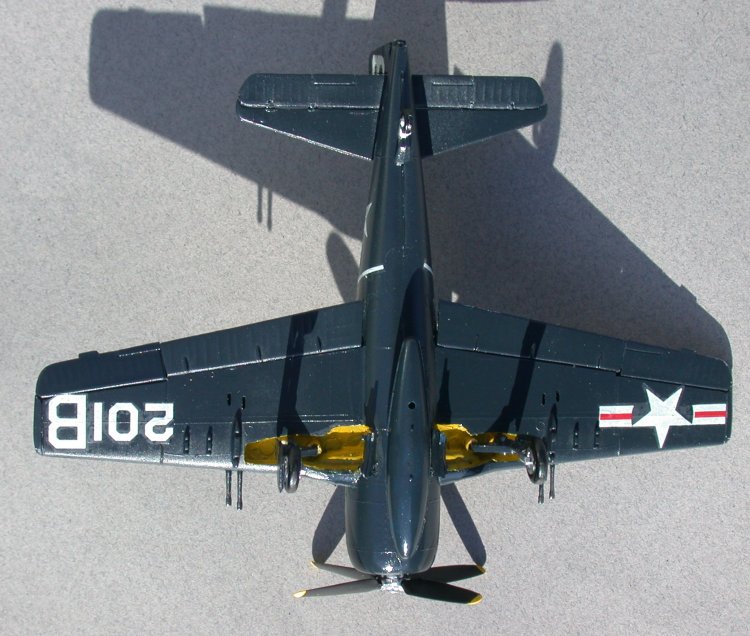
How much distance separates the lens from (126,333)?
625cm

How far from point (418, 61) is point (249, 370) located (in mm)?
3316

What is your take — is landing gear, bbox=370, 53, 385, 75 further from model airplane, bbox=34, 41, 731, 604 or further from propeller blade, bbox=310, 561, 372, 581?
propeller blade, bbox=310, 561, 372, 581

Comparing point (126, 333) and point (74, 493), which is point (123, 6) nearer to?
Answer: point (126, 333)

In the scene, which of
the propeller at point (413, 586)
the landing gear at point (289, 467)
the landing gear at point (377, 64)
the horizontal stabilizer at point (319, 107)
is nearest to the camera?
the landing gear at point (289, 467)

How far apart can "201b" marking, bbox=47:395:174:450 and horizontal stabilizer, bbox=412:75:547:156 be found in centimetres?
295

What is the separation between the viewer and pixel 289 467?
453 centimetres

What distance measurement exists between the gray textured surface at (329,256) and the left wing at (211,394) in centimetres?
104

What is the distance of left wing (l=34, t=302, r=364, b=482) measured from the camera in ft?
17.0

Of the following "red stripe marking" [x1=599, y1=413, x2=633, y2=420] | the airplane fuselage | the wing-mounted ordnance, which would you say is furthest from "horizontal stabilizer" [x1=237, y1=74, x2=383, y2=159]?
"red stripe marking" [x1=599, y1=413, x2=633, y2=420]

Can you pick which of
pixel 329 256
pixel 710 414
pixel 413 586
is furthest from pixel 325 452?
pixel 710 414

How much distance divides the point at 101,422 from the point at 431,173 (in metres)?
3.61

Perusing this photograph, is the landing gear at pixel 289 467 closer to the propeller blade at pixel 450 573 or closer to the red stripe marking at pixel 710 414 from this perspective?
the propeller blade at pixel 450 573

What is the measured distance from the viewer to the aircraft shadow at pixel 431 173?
628 centimetres

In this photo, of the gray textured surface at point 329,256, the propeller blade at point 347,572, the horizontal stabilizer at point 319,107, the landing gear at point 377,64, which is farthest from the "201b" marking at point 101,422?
the landing gear at point 377,64
